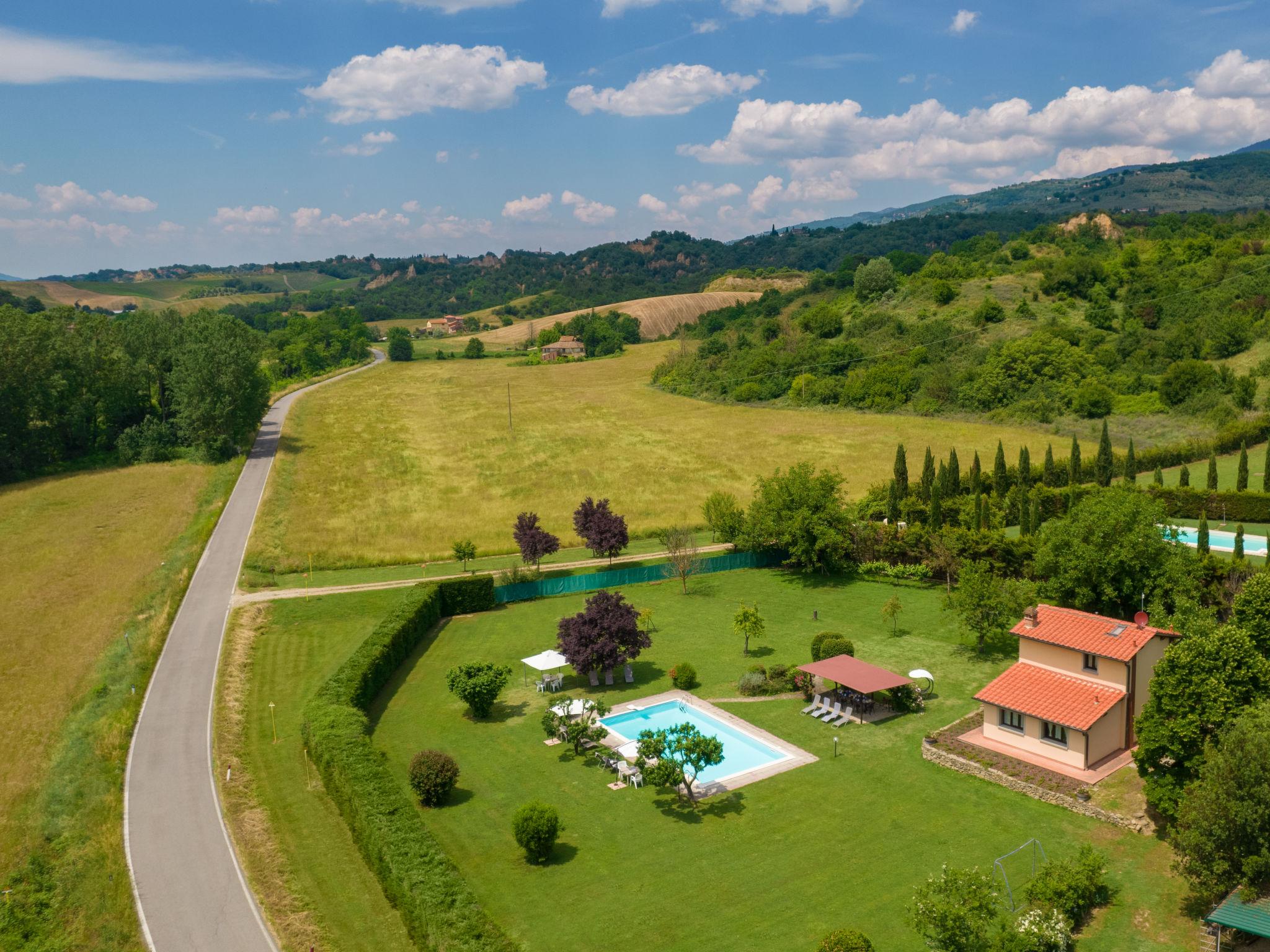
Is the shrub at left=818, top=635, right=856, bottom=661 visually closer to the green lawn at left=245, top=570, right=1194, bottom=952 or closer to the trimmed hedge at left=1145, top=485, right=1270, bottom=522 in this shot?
the green lawn at left=245, top=570, right=1194, bottom=952

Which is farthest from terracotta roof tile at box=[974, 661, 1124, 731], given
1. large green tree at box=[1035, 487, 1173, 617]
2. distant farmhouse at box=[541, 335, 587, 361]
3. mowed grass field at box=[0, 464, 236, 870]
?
distant farmhouse at box=[541, 335, 587, 361]

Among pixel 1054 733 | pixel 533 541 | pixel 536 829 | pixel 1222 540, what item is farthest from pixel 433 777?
pixel 1222 540

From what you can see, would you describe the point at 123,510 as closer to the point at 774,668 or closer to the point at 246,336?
the point at 246,336

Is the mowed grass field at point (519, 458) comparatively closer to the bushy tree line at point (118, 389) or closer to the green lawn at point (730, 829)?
the bushy tree line at point (118, 389)

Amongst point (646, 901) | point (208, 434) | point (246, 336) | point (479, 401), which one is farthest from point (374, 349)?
point (646, 901)

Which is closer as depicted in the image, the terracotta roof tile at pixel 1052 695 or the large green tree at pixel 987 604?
the terracotta roof tile at pixel 1052 695

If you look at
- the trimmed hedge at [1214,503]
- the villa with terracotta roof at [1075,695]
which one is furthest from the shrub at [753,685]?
the trimmed hedge at [1214,503]

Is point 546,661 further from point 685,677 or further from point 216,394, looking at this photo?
point 216,394
